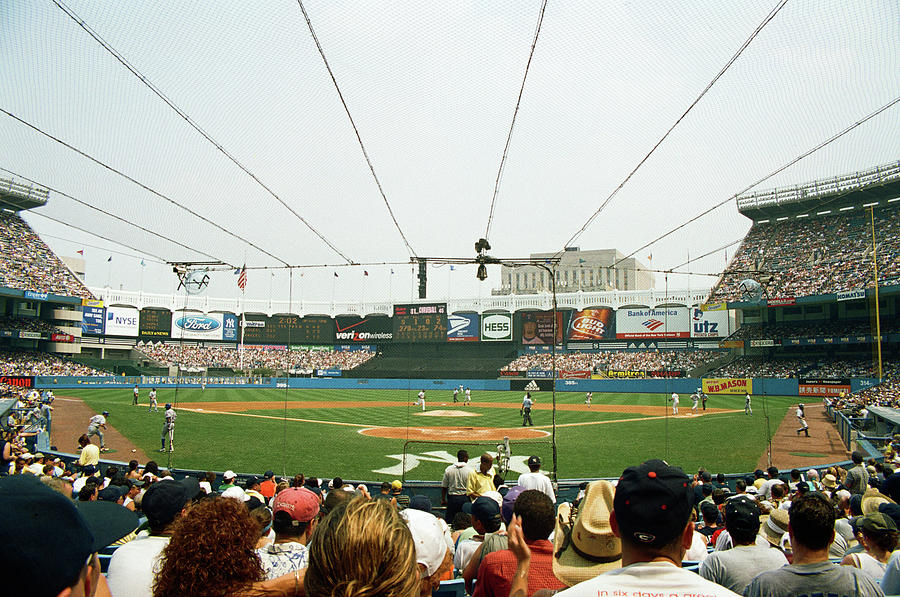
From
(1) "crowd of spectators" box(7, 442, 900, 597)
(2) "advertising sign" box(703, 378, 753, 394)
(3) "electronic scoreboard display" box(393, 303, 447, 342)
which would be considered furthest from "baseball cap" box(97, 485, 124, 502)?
(3) "electronic scoreboard display" box(393, 303, 447, 342)

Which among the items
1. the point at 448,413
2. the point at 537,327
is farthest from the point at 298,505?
the point at 537,327

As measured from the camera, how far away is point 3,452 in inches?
440

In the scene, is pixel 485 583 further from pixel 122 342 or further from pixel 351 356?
pixel 122 342

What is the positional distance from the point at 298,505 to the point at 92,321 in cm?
8034

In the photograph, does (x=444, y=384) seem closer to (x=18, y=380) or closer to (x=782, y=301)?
(x=782, y=301)

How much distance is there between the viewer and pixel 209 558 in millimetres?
2340

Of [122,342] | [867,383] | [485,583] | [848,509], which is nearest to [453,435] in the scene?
[848,509]

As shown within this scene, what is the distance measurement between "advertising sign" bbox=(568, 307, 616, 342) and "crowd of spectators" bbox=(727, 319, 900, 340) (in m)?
14.7

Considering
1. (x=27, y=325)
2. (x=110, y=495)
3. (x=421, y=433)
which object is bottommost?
(x=421, y=433)

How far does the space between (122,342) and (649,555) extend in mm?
86027

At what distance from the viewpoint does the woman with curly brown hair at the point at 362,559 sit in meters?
1.75

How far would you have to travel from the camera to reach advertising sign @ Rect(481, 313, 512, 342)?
73375mm

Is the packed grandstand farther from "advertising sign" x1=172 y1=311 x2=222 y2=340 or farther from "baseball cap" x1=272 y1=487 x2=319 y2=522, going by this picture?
"advertising sign" x1=172 y1=311 x2=222 y2=340

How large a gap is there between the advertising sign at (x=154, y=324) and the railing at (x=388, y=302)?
1.14 meters
